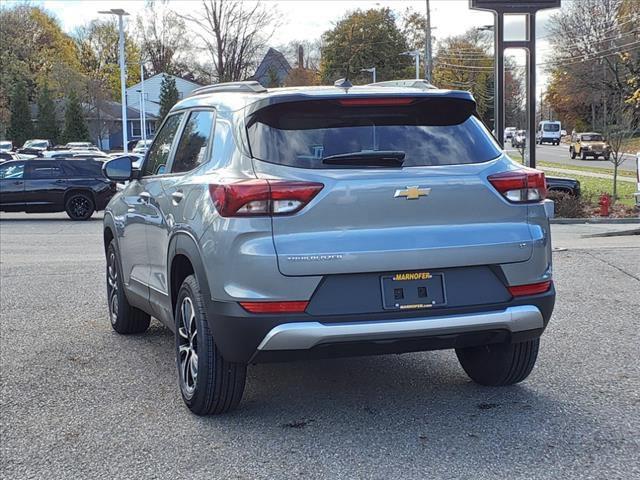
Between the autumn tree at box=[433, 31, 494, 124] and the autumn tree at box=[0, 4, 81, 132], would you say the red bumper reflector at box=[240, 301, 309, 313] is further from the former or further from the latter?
the autumn tree at box=[0, 4, 81, 132]

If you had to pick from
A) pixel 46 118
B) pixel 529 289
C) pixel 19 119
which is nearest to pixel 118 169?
pixel 529 289

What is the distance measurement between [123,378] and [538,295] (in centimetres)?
291

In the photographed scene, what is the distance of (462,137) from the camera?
473cm

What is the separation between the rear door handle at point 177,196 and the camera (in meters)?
5.00

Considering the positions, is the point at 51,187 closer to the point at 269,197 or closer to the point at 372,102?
the point at 372,102

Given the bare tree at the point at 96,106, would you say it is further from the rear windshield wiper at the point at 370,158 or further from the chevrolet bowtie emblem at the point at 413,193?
the chevrolet bowtie emblem at the point at 413,193

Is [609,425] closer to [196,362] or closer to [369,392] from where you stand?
[369,392]

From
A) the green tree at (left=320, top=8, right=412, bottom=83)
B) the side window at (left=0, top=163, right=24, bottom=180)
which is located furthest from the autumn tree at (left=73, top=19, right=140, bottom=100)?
the side window at (left=0, top=163, right=24, bottom=180)

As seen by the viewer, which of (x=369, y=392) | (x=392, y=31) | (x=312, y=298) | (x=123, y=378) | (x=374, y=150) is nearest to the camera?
(x=312, y=298)

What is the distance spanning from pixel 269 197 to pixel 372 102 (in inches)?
33.1

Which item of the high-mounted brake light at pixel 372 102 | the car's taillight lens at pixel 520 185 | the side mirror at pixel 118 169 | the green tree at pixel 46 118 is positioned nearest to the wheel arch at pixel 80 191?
the side mirror at pixel 118 169

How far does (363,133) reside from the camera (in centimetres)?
455

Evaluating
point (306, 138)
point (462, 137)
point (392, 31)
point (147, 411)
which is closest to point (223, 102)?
point (306, 138)

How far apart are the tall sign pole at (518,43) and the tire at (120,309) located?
12335 millimetres
